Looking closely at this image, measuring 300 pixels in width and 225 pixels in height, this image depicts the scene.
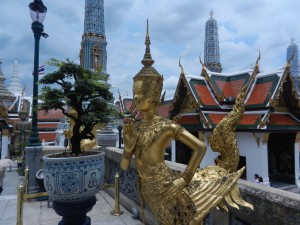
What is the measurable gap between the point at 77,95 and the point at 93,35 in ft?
78.6

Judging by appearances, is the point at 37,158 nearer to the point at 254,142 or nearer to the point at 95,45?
the point at 254,142

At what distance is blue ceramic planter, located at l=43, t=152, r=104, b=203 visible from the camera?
9.87 feet

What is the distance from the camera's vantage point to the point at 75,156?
3.28 meters

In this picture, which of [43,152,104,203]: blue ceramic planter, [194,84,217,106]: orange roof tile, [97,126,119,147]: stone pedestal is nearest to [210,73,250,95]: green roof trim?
[194,84,217,106]: orange roof tile

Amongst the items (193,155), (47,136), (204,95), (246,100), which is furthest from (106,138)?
(47,136)

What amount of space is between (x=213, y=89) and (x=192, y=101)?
171cm

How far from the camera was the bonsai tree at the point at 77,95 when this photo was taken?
341cm

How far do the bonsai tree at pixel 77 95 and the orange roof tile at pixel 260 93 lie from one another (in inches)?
406

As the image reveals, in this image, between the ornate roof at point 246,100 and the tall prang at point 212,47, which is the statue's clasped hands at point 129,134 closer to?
the ornate roof at point 246,100

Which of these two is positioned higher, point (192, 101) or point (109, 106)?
point (192, 101)

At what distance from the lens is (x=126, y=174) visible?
16.2 feet

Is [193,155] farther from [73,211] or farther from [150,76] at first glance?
[73,211]

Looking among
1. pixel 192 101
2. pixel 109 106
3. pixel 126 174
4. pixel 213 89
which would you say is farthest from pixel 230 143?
pixel 213 89

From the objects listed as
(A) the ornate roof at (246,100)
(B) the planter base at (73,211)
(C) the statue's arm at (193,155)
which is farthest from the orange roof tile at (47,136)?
(C) the statue's arm at (193,155)
